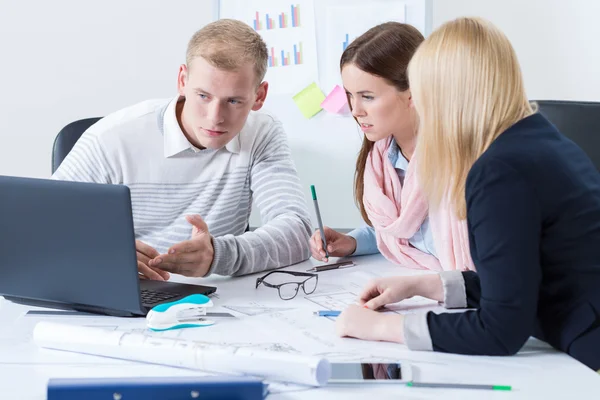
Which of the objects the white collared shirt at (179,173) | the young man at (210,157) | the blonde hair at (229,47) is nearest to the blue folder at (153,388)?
the young man at (210,157)

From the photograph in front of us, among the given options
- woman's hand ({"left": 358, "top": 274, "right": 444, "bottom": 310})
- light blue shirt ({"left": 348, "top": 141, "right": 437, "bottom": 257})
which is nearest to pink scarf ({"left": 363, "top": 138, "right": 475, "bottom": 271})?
light blue shirt ({"left": 348, "top": 141, "right": 437, "bottom": 257})

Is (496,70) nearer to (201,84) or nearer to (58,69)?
(201,84)

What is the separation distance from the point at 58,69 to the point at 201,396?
9.12ft

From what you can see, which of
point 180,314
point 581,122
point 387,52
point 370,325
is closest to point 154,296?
point 180,314

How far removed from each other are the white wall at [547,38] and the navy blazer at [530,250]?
2.03m

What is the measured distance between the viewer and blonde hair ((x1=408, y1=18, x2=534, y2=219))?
1212 mm

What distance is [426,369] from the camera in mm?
1108

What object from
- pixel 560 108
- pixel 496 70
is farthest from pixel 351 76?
pixel 496 70

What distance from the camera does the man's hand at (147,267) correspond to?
5.27 feet

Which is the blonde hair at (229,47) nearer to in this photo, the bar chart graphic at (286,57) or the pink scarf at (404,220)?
the pink scarf at (404,220)

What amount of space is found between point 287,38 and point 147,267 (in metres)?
1.75

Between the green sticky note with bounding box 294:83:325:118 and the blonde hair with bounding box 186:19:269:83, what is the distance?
1.14 m

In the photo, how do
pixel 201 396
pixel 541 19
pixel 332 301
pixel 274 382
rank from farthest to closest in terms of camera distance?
pixel 541 19 < pixel 332 301 < pixel 274 382 < pixel 201 396

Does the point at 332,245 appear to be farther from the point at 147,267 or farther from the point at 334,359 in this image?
the point at 334,359
